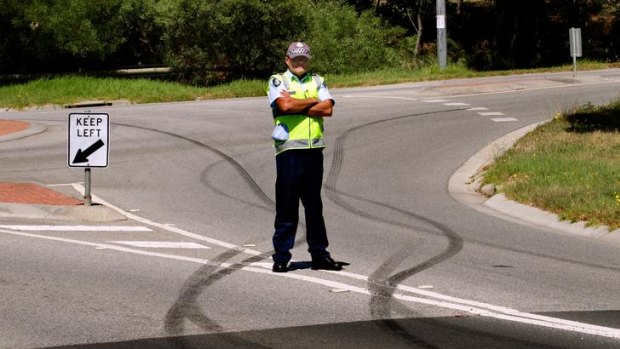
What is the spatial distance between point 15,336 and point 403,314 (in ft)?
8.74

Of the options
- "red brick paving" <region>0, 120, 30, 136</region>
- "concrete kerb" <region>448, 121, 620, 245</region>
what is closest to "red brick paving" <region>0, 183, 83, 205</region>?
"concrete kerb" <region>448, 121, 620, 245</region>

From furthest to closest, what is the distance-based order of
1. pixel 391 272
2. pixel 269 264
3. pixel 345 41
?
pixel 345 41 < pixel 269 264 < pixel 391 272

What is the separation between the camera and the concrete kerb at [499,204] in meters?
13.3

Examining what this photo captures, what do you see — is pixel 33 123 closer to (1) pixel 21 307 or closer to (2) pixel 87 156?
(2) pixel 87 156

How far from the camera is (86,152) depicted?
569 inches

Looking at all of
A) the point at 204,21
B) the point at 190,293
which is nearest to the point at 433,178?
the point at 190,293

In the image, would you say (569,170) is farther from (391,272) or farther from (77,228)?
(77,228)

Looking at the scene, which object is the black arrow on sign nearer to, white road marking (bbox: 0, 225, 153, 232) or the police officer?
white road marking (bbox: 0, 225, 153, 232)

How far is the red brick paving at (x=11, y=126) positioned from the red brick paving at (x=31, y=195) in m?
8.37

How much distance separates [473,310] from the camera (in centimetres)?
886

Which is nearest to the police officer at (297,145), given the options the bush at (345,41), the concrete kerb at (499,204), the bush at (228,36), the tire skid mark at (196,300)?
the tire skid mark at (196,300)

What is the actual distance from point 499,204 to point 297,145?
6.11 m

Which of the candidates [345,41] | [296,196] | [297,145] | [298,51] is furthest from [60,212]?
[345,41]

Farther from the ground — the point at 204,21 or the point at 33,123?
the point at 204,21
